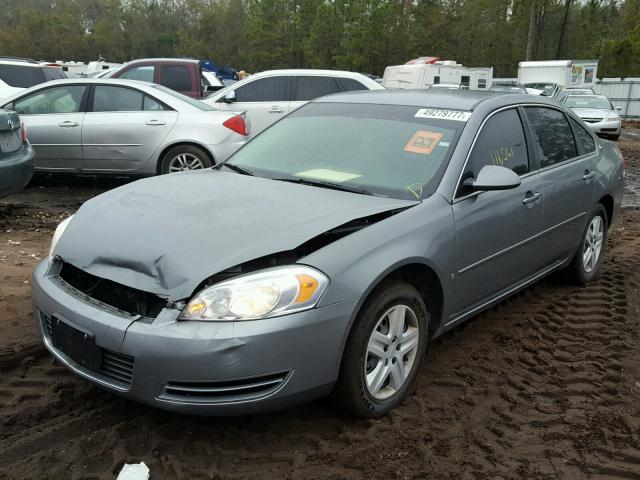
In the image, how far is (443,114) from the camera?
373 centimetres

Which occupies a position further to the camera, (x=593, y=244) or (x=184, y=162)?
(x=184, y=162)

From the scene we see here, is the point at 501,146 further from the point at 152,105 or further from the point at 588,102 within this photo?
the point at 588,102

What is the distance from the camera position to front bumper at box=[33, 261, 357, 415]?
242 cm

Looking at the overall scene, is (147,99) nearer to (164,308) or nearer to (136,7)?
(164,308)

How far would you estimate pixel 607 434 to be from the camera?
116 inches

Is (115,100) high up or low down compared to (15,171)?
up

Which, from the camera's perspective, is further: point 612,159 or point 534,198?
point 612,159

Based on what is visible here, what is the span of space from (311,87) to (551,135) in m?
6.58

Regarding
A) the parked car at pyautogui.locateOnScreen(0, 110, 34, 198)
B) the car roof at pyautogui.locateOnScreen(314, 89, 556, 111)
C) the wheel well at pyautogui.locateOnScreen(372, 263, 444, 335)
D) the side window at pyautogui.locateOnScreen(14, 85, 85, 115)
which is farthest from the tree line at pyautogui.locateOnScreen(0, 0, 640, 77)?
the wheel well at pyautogui.locateOnScreen(372, 263, 444, 335)

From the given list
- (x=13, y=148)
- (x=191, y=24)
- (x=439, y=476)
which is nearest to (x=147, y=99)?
(x=13, y=148)

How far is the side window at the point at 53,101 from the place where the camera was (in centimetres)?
811

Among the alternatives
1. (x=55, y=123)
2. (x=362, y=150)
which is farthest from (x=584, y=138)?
(x=55, y=123)

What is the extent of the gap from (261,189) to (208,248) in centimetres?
84

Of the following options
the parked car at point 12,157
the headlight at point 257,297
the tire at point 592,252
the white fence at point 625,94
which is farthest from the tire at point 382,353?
the white fence at point 625,94
